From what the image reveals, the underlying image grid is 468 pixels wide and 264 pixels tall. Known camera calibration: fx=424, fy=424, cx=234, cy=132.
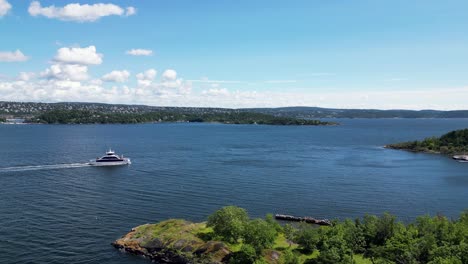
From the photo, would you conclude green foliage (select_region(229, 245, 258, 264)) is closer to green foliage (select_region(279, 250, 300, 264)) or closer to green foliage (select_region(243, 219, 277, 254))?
green foliage (select_region(243, 219, 277, 254))

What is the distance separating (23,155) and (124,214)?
2871 inches

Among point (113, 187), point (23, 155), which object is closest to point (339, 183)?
point (113, 187)

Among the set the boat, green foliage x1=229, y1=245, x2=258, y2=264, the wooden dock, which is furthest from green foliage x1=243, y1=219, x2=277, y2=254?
the boat

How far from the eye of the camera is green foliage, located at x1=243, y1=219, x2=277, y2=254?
133 feet

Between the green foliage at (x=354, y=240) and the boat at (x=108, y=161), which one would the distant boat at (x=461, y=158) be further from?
the boat at (x=108, y=161)

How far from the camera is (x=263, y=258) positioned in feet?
128

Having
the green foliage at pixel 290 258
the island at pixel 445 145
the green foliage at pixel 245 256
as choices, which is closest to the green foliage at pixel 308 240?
the green foliage at pixel 290 258

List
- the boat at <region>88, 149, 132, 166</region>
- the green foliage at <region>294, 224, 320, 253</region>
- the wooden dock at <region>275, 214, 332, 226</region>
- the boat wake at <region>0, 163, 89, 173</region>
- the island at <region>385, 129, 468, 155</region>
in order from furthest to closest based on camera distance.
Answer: the island at <region>385, 129, 468, 155</region>
the boat at <region>88, 149, 132, 166</region>
the boat wake at <region>0, 163, 89, 173</region>
the wooden dock at <region>275, 214, 332, 226</region>
the green foliage at <region>294, 224, 320, 253</region>

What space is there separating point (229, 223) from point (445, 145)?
12671cm

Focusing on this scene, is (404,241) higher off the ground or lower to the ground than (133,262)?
higher

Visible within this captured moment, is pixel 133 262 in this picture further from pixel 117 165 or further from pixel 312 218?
pixel 117 165

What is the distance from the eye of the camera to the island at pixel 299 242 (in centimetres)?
3731

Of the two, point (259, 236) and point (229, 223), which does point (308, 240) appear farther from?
→ point (229, 223)

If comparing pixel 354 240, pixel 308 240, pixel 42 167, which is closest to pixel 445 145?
pixel 354 240
